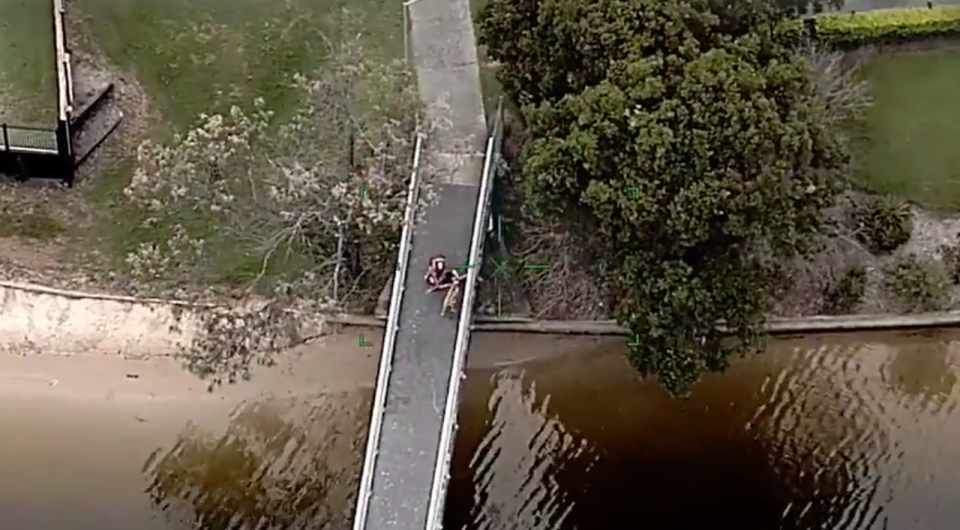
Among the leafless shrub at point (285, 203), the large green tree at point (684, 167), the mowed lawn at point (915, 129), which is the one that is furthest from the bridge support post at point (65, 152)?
the mowed lawn at point (915, 129)

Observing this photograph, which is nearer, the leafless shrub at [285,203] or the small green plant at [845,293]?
the leafless shrub at [285,203]

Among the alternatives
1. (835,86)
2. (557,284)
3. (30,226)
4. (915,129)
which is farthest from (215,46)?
(915,129)

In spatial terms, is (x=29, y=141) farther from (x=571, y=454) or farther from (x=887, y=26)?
(x=887, y=26)

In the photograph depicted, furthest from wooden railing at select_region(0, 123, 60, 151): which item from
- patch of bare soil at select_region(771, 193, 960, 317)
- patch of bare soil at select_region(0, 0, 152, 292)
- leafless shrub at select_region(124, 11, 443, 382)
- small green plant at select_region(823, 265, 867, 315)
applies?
small green plant at select_region(823, 265, 867, 315)

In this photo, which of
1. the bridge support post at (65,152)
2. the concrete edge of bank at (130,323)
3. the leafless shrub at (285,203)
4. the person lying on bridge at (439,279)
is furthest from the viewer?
the bridge support post at (65,152)

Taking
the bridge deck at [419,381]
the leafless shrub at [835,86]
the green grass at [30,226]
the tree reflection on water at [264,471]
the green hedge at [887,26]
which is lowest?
the tree reflection on water at [264,471]

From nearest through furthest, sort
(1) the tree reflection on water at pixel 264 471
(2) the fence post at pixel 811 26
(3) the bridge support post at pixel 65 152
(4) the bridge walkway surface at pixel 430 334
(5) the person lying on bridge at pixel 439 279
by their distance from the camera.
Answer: (4) the bridge walkway surface at pixel 430 334
(1) the tree reflection on water at pixel 264 471
(5) the person lying on bridge at pixel 439 279
(3) the bridge support post at pixel 65 152
(2) the fence post at pixel 811 26

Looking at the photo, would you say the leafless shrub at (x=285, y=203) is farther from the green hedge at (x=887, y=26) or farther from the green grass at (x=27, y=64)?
the green hedge at (x=887, y=26)
